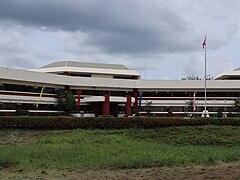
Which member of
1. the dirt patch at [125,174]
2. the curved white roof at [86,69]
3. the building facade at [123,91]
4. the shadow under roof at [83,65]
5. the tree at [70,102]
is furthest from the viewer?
the shadow under roof at [83,65]

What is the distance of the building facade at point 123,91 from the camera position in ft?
151

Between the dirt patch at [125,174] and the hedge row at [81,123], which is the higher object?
the hedge row at [81,123]

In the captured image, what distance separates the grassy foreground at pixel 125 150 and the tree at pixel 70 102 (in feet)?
58.8

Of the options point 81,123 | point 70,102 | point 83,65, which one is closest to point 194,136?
point 81,123

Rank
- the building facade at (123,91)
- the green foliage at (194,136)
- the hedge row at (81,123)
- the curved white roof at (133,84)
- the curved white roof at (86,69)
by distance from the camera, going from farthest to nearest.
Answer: the curved white roof at (86,69), the curved white roof at (133,84), the building facade at (123,91), the hedge row at (81,123), the green foliage at (194,136)

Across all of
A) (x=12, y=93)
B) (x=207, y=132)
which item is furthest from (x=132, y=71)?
(x=207, y=132)

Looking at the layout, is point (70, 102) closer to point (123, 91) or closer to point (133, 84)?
point (123, 91)

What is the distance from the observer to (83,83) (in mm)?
48312

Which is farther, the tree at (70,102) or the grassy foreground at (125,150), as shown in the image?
the tree at (70,102)

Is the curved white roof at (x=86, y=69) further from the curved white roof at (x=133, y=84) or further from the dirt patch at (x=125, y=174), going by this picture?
the dirt patch at (x=125, y=174)

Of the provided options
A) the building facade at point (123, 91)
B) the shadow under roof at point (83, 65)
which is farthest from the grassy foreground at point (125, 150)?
the shadow under roof at point (83, 65)

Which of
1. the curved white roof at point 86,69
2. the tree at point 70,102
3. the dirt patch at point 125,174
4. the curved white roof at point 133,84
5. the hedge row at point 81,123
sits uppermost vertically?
the curved white roof at point 86,69

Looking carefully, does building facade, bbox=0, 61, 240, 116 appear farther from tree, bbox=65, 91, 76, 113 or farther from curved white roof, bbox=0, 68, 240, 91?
tree, bbox=65, 91, 76, 113

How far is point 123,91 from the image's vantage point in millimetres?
51156
